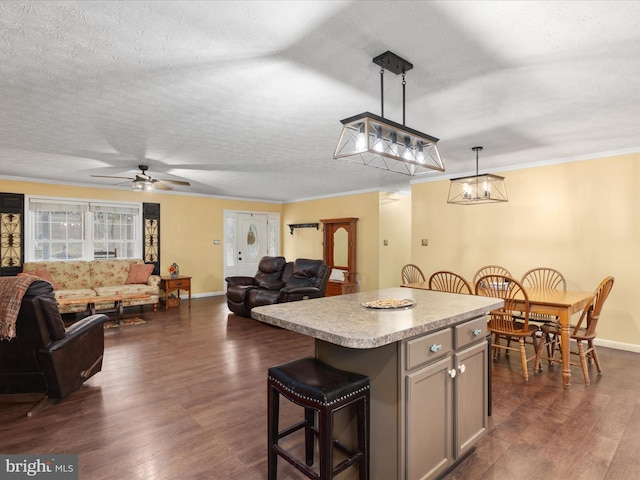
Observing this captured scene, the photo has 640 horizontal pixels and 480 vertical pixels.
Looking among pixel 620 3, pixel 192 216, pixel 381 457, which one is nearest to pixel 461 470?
pixel 381 457

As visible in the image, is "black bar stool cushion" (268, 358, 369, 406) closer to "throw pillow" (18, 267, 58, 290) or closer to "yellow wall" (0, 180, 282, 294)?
"throw pillow" (18, 267, 58, 290)

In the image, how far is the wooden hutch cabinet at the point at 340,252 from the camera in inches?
302

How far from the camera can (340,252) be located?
26.7ft

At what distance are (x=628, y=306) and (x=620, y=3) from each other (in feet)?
13.0

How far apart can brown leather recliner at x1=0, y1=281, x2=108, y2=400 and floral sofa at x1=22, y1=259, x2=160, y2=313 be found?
342 centimetres

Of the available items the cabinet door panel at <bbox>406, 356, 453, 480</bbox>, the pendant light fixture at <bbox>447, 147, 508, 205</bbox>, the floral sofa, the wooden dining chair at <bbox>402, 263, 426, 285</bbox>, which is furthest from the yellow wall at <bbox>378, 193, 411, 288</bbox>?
the cabinet door panel at <bbox>406, 356, 453, 480</bbox>

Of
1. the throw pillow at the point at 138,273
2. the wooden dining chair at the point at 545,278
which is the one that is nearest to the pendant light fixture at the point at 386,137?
the wooden dining chair at the point at 545,278

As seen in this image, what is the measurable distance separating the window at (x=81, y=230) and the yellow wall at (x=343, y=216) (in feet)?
12.1

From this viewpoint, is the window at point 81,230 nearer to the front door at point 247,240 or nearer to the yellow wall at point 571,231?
the front door at point 247,240

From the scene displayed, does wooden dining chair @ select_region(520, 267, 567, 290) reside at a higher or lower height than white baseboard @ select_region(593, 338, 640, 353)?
higher

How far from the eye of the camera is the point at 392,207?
25.3 ft

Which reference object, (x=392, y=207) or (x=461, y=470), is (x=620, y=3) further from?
(x=392, y=207)

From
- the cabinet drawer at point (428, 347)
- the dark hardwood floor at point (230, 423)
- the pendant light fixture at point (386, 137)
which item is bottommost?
the dark hardwood floor at point (230, 423)

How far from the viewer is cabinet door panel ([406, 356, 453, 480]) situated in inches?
68.6
